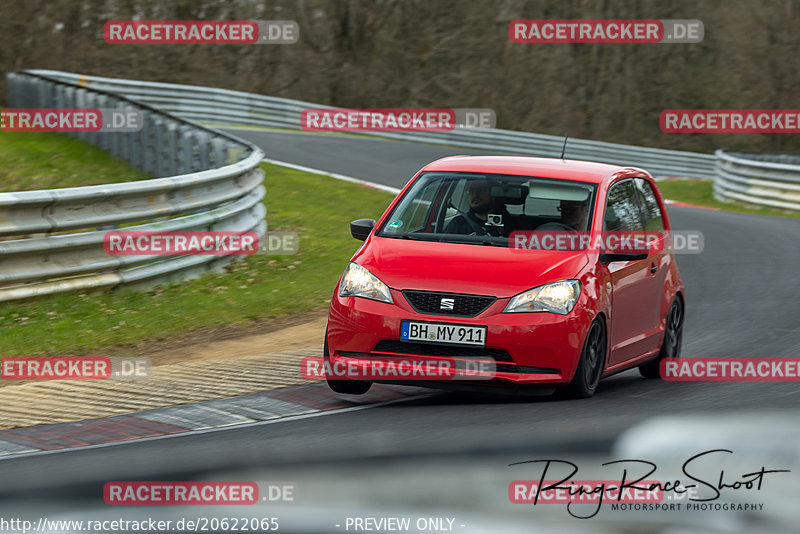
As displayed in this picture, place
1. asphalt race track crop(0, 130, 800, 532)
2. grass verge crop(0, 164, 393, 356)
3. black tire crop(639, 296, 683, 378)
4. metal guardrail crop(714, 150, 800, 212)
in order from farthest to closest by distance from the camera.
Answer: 1. metal guardrail crop(714, 150, 800, 212)
2. grass verge crop(0, 164, 393, 356)
3. black tire crop(639, 296, 683, 378)
4. asphalt race track crop(0, 130, 800, 532)

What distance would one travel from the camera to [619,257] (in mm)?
7664

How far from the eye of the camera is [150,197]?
11.6 m

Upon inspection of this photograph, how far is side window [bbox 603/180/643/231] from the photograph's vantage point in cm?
812

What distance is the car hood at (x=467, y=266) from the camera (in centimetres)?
702

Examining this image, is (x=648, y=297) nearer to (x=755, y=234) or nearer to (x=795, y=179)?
(x=755, y=234)

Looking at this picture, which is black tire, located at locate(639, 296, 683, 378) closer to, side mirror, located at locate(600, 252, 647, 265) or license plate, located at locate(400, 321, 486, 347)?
side mirror, located at locate(600, 252, 647, 265)

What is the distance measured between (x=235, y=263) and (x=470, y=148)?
20.8m

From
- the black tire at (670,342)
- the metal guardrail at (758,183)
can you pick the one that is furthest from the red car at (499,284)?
the metal guardrail at (758,183)

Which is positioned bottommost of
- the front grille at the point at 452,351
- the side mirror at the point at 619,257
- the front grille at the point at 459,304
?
the front grille at the point at 452,351

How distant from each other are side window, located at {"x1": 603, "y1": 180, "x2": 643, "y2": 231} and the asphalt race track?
45.4 inches

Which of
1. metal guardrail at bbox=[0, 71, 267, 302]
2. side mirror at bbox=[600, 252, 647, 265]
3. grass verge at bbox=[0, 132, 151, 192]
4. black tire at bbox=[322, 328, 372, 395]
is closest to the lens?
black tire at bbox=[322, 328, 372, 395]

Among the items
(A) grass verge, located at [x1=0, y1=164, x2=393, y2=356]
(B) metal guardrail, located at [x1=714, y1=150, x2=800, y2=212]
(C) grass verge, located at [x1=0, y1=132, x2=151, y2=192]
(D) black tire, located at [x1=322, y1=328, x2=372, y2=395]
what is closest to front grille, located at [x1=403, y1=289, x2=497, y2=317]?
(D) black tire, located at [x1=322, y1=328, x2=372, y2=395]

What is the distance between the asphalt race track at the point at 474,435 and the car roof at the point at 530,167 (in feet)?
4.95

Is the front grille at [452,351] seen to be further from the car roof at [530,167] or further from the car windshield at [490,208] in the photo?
the car roof at [530,167]
